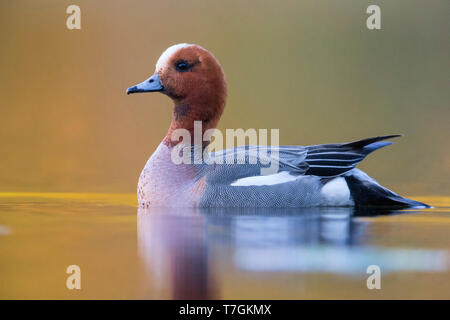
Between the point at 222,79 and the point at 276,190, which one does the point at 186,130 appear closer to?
the point at 222,79

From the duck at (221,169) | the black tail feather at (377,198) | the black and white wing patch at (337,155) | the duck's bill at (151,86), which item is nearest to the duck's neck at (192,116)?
the duck at (221,169)

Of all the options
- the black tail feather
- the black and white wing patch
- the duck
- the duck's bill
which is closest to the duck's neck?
the duck

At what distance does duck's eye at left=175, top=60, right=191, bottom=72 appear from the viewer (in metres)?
3.57

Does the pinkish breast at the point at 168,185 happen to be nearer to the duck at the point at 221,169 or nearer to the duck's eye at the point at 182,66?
the duck at the point at 221,169

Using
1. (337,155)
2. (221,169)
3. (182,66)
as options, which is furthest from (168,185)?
(337,155)

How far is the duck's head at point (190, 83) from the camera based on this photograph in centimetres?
357

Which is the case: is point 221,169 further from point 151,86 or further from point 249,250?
point 249,250

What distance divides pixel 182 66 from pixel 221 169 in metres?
0.70

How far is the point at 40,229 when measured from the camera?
2715mm

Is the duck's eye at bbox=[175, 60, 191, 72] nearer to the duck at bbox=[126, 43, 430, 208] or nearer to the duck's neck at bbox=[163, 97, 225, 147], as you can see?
the duck at bbox=[126, 43, 430, 208]

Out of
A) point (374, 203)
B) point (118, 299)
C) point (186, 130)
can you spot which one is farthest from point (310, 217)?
point (118, 299)

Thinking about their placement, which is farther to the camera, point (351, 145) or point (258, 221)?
point (351, 145)

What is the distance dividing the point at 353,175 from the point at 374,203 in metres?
0.21

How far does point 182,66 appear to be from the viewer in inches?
141
